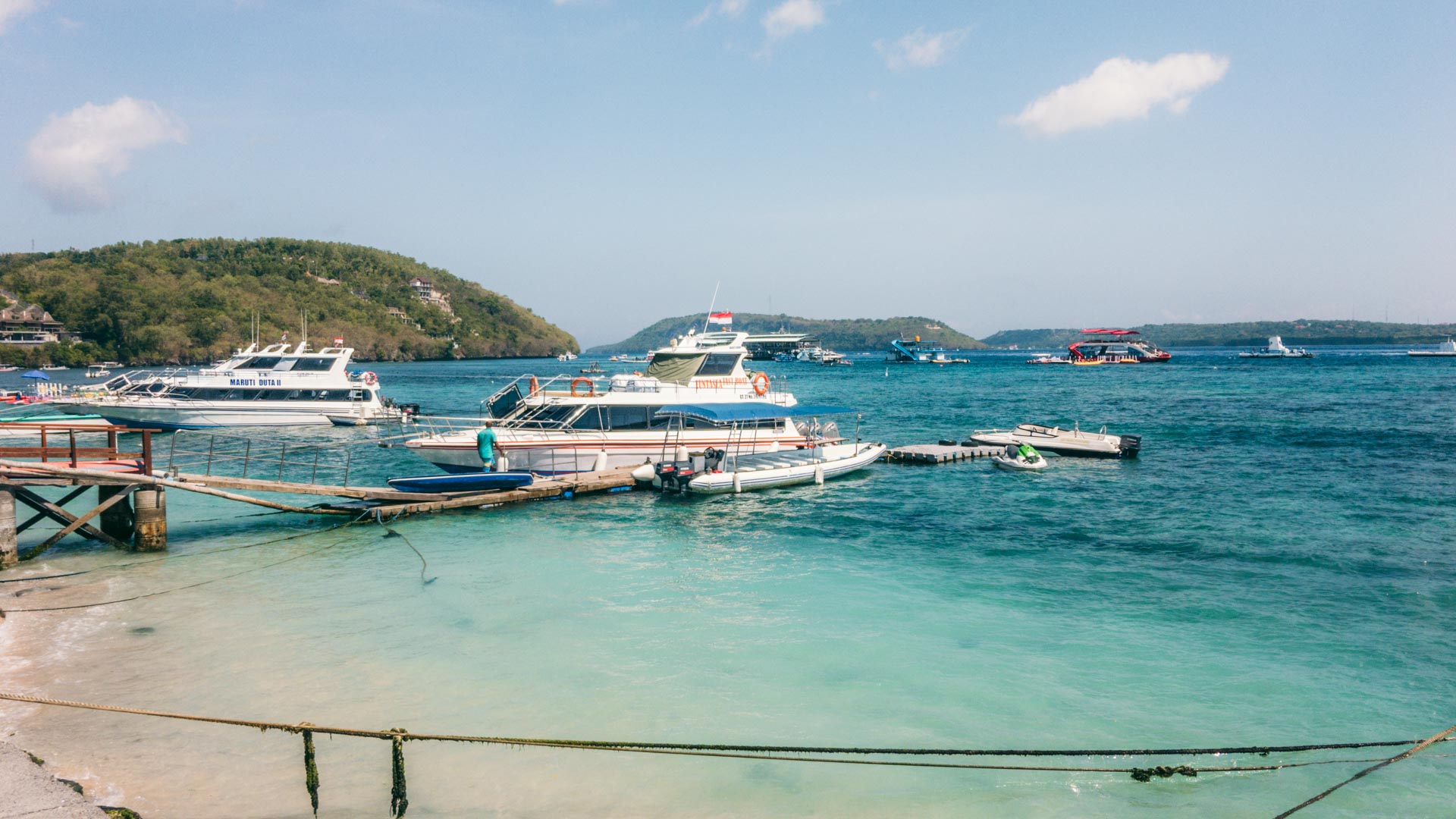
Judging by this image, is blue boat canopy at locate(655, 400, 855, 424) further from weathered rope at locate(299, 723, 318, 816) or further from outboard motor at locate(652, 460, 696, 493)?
weathered rope at locate(299, 723, 318, 816)

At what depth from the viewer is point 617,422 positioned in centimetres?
2784

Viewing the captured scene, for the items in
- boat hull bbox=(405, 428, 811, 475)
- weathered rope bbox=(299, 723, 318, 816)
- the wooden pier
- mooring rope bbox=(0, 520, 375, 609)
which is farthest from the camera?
boat hull bbox=(405, 428, 811, 475)

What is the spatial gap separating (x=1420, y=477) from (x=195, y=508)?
A: 39284mm

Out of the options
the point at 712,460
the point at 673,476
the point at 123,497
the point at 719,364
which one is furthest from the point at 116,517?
the point at 719,364

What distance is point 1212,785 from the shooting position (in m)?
8.88

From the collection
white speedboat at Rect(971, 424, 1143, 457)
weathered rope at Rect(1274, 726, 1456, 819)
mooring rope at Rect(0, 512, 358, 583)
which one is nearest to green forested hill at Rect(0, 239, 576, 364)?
mooring rope at Rect(0, 512, 358, 583)

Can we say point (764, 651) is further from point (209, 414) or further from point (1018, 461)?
point (209, 414)

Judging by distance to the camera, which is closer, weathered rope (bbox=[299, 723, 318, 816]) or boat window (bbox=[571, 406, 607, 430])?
weathered rope (bbox=[299, 723, 318, 816])

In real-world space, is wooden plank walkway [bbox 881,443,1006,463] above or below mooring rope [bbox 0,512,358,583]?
above

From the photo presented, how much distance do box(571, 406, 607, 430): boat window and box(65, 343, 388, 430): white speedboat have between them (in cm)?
2289

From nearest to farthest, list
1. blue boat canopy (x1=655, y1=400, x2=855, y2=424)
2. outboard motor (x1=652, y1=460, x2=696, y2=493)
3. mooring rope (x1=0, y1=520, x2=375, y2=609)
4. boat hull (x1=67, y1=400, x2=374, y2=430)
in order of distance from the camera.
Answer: mooring rope (x1=0, y1=520, x2=375, y2=609), outboard motor (x1=652, y1=460, x2=696, y2=493), blue boat canopy (x1=655, y1=400, x2=855, y2=424), boat hull (x1=67, y1=400, x2=374, y2=430)

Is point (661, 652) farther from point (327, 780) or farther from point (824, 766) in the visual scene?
point (327, 780)

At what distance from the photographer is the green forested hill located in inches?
5123

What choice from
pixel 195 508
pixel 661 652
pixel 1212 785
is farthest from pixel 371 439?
pixel 1212 785
